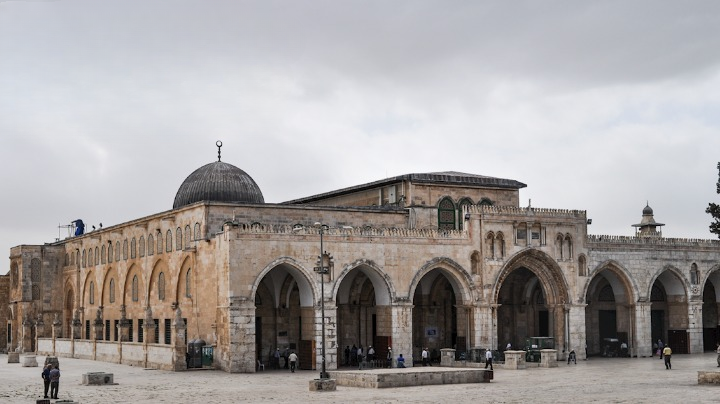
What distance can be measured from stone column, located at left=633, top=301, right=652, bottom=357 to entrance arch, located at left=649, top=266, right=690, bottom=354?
1205 mm

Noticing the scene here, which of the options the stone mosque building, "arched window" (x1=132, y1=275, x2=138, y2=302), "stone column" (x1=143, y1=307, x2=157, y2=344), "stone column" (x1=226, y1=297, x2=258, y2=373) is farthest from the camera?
"arched window" (x1=132, y1=275, x2=138, y2=302)

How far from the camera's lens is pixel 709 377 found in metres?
33.1

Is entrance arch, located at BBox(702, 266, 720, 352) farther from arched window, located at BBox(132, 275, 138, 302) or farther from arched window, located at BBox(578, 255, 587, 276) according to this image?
arched window, located at BBox(132, 275, 138, 302)

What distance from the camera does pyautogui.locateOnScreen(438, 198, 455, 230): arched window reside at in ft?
171

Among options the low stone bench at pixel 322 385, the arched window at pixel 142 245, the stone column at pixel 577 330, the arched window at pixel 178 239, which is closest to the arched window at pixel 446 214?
the stone column at pixel 577 330

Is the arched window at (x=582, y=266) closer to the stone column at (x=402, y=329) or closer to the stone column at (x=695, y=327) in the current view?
the stone column at (x=695, y=327)

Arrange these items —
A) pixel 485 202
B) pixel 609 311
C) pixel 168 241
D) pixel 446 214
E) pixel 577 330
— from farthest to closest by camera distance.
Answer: pixel 609 311 < pixel 485 202 < pixel 446 214 < pixel 577 330 < pixel 168 241

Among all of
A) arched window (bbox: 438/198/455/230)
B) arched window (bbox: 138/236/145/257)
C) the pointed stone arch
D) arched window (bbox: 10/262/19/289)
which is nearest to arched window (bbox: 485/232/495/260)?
the pointed stone arch

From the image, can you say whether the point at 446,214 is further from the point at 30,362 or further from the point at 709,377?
the point at 30,362

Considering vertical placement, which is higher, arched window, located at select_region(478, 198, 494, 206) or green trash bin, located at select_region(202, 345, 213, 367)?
arched window, located at select_region(478, 198, 494, 206)

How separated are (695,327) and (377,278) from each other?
20.1 meters

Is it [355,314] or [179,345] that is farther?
[355,314]

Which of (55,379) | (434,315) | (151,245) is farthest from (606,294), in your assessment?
(55,379)

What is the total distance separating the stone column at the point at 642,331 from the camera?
175 feet
